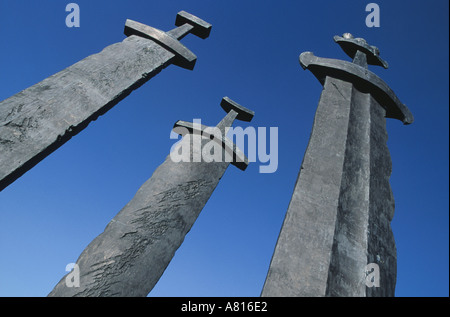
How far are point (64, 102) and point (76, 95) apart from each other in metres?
0.20

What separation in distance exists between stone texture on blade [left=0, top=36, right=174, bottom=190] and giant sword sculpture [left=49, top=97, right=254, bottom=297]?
3.97 feet

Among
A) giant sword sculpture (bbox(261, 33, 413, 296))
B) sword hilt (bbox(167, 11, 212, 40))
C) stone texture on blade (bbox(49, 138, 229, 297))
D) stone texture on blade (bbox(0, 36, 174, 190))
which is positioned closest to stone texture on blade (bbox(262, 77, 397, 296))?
giant sword sculpture (bbox(261, 33, 413, 296))

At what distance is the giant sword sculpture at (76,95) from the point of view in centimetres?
295

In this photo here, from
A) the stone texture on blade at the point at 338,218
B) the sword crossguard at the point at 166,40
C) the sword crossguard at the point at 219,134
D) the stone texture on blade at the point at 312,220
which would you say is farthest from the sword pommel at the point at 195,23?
the stone texture on blade at the point at 312,220

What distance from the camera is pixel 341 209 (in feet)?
8.45

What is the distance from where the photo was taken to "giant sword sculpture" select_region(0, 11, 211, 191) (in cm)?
295

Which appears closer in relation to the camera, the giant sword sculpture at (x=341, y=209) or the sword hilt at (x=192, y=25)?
the giant sword sculpture at (x=341, y=209)

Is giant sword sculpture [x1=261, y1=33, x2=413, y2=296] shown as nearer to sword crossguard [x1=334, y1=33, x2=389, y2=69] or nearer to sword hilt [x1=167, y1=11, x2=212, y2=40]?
sword crossguard [x1=334, y1=33, x2=389, y2=69]

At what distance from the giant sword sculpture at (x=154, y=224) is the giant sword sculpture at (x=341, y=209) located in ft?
6.71

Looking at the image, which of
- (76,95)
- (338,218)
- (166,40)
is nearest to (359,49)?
(166,40)

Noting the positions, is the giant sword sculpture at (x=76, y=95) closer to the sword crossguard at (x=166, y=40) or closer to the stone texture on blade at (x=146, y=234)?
the sword crossguard at (x=166, y=40)
